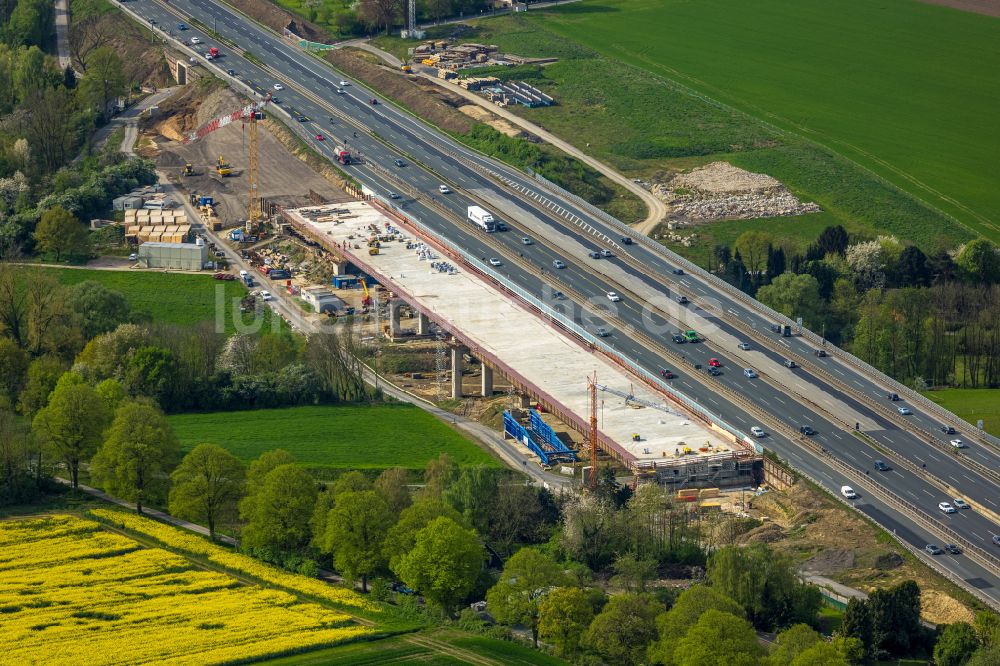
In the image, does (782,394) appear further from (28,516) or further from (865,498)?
(28,516)

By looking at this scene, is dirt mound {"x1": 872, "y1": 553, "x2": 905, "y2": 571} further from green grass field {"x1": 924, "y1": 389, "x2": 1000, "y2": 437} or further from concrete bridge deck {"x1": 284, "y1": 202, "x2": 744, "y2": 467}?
green grass field {"x1": 924, "y1": 389, "x2": 1000, "y2": 437}

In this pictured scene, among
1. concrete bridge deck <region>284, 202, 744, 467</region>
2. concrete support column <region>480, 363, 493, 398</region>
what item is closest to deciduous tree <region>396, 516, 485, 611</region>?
→ concrete bridge deck <region>284, 202, 744, 467</region>

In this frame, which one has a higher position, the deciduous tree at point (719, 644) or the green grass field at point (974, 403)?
the deciduous tree at point (719, 644)

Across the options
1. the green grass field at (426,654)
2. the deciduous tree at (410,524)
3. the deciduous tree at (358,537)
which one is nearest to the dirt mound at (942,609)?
the green grass field at (426,654)

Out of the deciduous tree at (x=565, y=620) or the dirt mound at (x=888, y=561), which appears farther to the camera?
the dirt mound at (x=888, y=561)

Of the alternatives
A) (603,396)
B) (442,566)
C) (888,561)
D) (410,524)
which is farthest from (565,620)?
(603,396)

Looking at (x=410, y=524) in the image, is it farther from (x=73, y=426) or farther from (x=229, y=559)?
(x=73, y=426)

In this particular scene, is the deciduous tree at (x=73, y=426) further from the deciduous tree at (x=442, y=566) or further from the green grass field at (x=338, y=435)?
the deciduous tree at (x=442, y=566)

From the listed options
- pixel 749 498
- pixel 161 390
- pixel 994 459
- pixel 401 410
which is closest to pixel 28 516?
pixel 161 390
